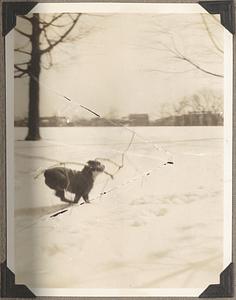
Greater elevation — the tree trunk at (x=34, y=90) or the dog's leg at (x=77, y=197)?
the tree trunk at (x=34, y=90)

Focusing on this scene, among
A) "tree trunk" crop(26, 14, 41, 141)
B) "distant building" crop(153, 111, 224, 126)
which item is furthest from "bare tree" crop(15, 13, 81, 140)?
"distant building" crop(153, 111, 224, 126)

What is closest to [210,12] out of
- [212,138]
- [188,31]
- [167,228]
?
[188,31]

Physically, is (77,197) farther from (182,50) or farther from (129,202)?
(182,50)

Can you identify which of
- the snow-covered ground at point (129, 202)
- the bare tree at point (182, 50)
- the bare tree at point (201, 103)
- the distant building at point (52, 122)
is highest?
the bare tree at point (182, 50)

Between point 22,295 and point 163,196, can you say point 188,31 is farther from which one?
point 22,295

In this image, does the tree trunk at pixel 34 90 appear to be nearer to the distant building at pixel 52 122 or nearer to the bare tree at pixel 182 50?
the distant building at pixel 52 122

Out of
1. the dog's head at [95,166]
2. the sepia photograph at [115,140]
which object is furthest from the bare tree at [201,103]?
the dog's head at [95,166]

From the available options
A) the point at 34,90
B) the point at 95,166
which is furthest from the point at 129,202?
the point at 34,90
